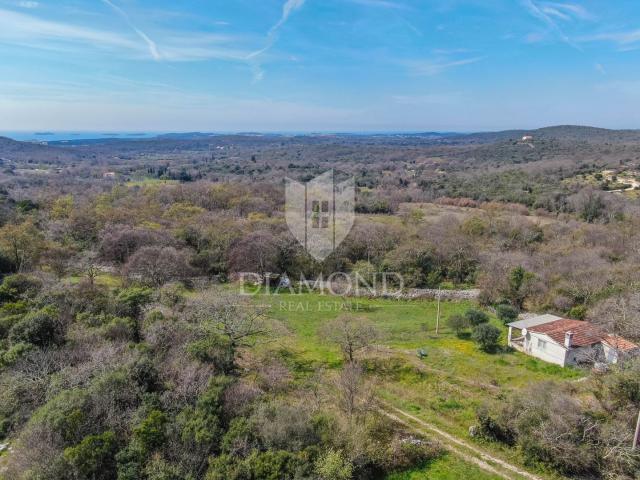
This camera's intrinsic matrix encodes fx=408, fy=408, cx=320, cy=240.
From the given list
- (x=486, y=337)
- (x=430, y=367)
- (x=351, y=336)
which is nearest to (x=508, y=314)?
(x=486, y=337)

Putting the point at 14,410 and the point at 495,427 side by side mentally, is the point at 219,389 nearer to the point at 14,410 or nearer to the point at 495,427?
the point at 14,410

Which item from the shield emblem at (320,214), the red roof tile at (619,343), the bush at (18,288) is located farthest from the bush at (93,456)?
the shield emblem at (320,214)

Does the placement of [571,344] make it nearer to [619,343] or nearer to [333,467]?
[619,343]

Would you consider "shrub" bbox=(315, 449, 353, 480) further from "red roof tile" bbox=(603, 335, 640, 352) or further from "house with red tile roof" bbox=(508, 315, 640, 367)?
"red roof tile" bbox=(603, 335, 640, 352)

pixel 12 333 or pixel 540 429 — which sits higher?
pixel 12 333

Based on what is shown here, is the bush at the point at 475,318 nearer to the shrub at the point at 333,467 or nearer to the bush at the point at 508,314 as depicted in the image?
the bush at the point at 508,314

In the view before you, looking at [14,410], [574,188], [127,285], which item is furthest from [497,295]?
[574,188]
